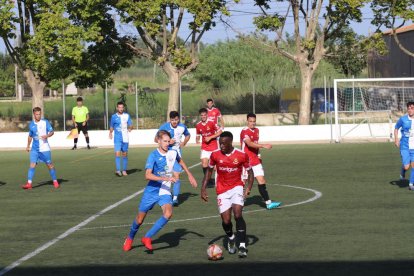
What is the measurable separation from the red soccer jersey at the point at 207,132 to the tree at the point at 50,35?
897 inches

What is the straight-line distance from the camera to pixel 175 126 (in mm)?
19312

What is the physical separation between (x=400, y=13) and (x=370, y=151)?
48.2ft

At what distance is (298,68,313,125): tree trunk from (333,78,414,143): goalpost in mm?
1509

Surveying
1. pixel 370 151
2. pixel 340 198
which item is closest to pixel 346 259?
pixel 340 198

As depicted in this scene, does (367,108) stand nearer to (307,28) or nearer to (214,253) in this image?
(307,28)

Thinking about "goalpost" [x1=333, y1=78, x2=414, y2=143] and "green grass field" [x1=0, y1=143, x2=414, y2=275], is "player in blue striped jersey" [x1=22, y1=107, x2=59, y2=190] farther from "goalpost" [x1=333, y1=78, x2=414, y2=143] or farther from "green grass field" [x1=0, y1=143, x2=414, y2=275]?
"goalpost" [x1=333, y1=78, x2=414, y2=143]

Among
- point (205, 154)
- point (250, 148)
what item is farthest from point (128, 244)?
point (205, 154)

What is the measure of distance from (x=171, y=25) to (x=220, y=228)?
3228cm

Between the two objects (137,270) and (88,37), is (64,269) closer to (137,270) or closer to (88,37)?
(137,270)

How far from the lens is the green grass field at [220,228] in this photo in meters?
11.3

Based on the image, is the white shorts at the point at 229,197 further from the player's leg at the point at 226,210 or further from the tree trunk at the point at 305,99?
the tree trunk at the point at 305,99

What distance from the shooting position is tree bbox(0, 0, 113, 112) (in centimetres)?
4262

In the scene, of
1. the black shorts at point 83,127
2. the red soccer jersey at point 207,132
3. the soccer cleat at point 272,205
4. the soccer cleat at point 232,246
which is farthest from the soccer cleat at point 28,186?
the black shorts at point 83,127

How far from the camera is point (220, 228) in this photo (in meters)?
14.4
